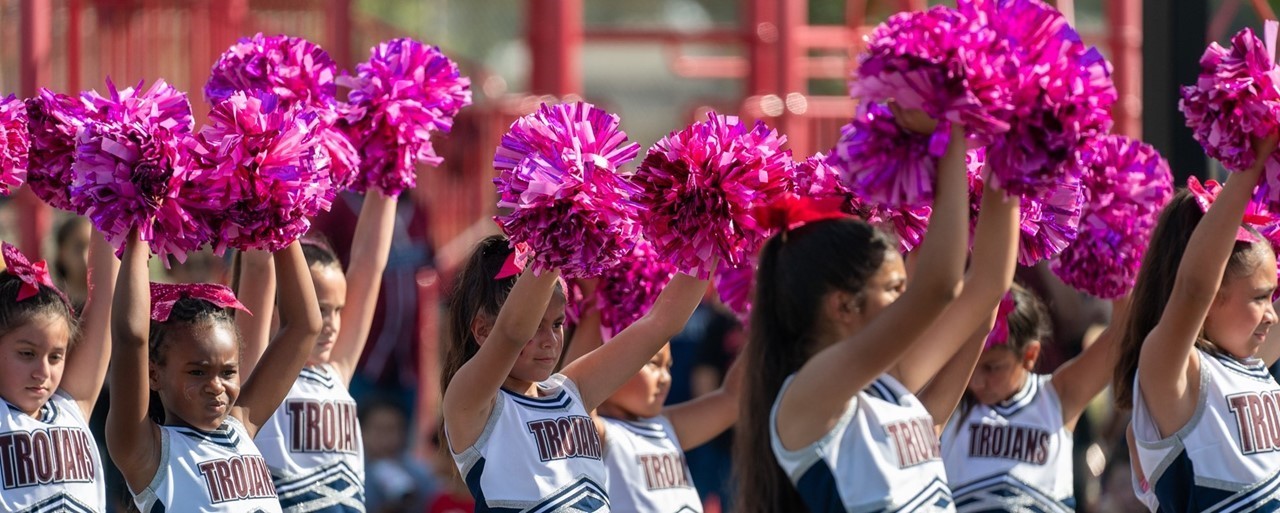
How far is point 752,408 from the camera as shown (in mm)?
2967

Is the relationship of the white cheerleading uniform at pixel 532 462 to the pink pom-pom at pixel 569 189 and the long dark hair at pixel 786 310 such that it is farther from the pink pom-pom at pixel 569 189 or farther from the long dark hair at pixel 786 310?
the long dark hair at pixel 786 310

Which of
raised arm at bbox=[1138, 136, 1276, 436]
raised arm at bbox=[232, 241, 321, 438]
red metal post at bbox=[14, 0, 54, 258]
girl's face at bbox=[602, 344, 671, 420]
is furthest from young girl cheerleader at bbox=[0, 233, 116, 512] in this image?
red metal post at bbox=[14, 0, 54, 258]

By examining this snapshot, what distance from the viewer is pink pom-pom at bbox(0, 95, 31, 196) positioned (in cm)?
353

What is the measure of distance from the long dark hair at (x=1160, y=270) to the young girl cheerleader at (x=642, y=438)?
0.94 metres

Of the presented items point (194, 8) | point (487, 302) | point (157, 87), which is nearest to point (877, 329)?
point (487, 302)

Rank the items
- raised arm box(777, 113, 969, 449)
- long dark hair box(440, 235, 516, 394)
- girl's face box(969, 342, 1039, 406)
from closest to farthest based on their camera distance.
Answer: raised arm box(777, 113, 969, 449) < long dark hair box(440, 235, 516, 394) < girl's face box(969, 342, 1039, 406)

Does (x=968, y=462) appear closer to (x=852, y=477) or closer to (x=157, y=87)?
(x=852, y=477)

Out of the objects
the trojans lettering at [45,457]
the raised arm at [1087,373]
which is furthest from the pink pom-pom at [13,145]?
the raised arm at [1087,373]

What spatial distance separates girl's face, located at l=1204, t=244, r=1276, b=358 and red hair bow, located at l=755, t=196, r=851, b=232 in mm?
1086

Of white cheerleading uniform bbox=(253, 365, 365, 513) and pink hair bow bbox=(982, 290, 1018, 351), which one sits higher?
pink hair bow bbox=(982, 290, 1018, 351)

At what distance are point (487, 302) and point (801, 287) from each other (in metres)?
1.09

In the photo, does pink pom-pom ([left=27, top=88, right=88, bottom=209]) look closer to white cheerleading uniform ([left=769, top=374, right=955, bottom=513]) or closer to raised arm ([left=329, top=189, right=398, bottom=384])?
raised arm ([left=329, top=189, right=398, bottom=384])

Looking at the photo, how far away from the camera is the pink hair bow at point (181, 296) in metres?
3.58

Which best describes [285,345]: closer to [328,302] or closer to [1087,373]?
[328,302]
